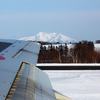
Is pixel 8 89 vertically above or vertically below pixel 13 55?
below

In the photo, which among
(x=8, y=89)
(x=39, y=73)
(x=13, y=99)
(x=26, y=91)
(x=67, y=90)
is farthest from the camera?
(x=67, y=90)

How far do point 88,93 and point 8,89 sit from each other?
188 inches

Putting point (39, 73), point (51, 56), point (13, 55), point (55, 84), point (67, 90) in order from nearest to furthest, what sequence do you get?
point (39, 73) < point (13, 55) < point (67, 90) < point (55, 84) < point (51, 56)

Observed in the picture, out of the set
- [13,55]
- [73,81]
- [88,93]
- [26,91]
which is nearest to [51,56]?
[73,81]

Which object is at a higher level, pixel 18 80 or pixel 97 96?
pixel 18 80

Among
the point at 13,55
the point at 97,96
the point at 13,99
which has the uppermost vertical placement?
the point at 13,55

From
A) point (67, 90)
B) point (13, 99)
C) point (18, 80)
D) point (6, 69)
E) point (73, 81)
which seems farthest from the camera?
point (73, 81)

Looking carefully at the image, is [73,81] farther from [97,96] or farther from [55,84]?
[97,96]

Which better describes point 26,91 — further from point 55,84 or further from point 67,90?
point 55,84

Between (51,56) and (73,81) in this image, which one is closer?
(73,81)

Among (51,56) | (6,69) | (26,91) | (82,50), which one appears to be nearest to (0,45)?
(6,69)

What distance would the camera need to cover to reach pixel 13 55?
13.6 ft

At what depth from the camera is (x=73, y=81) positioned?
27.9ft

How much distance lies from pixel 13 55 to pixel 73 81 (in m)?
4.70
